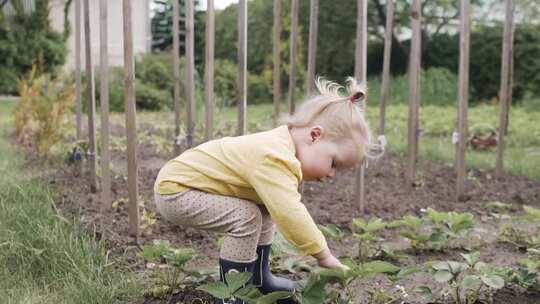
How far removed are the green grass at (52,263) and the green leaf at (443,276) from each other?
1178 mm

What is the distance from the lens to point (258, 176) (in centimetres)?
219

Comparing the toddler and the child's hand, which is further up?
the toddler

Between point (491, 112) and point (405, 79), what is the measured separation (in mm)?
3733

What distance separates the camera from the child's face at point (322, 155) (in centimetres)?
231

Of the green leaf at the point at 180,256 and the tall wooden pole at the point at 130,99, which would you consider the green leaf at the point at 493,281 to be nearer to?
the green leaf at the point at 180,256

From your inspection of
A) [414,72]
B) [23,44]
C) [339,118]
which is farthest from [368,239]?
[23,44]

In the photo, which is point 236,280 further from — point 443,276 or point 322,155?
point 443,276

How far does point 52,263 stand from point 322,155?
1.28 m

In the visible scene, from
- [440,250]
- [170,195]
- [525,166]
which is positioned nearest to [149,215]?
[170,195]

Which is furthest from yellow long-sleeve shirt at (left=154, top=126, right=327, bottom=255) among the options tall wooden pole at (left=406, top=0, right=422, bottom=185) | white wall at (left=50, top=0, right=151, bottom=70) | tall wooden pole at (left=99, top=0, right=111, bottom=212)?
white wall at (left=50, top=0, right=151, bottom=70)

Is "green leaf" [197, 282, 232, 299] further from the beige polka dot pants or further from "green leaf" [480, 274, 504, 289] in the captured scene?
"green leaf" [480, 274, 504, 289]

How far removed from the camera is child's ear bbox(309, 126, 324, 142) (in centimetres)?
233

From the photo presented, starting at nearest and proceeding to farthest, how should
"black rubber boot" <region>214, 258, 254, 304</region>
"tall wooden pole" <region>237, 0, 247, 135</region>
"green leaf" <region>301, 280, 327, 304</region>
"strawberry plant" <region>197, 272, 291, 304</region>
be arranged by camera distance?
"strawberry plant" <region>197, 272, 291, 304</region>, "green leaf" <region>301, 280, 327, 304</region>, "black rubber boot" <region>214, 258, 254, 304</region>, "tall wooden pole" <region>237, 0, 247, 135</region>

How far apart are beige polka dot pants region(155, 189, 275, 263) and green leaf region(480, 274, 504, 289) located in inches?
31.8
